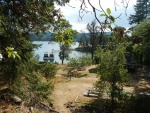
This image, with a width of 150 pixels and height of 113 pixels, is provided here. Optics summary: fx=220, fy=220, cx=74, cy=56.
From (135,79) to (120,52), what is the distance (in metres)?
11.0

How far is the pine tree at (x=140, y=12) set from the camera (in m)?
40.5

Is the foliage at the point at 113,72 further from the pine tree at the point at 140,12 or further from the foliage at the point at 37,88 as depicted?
the pine tree at the point at 140,12

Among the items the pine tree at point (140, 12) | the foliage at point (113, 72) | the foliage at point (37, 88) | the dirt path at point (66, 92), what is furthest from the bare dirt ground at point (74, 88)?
the pine tree at point (140, 12)

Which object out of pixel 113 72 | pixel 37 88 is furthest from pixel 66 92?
pixel 37 88

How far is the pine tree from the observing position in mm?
40469

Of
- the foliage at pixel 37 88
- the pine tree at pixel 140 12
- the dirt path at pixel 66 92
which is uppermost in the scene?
the pine tree at pixel 140 12

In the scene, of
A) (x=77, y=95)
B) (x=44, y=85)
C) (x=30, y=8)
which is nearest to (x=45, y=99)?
(x=44, y=85)

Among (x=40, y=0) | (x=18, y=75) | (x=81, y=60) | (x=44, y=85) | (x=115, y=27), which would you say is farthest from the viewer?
(x=81, y=60)

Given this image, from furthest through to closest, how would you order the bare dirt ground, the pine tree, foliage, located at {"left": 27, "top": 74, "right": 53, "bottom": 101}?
the pine tree < the bare dirt ground < foliage, located at {"left": 27, "top": 74, "right": 53, "bottom": 101}

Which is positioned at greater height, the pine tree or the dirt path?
the pine tree

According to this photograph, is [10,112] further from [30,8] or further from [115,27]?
[115,27]

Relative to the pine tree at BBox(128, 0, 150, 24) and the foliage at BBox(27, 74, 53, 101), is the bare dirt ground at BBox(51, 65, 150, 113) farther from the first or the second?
the pine tree at BBox(128, 0, 150, 24)

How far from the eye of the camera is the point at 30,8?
3088 millimetres

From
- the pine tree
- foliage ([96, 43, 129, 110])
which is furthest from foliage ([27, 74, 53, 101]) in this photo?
the pine tree
